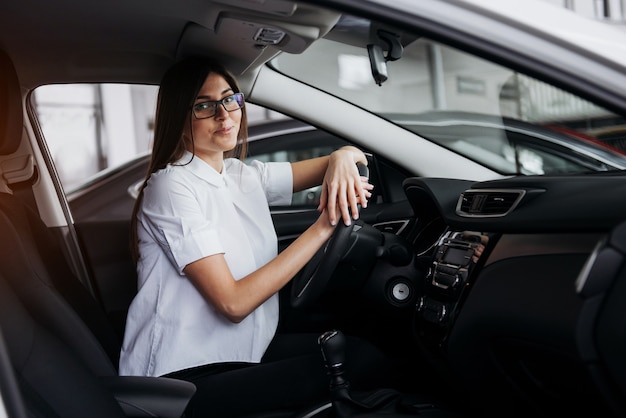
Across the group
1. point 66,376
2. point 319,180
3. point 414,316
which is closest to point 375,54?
point 319,180

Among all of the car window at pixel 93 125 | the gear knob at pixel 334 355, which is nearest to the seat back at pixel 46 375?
the gear knob at pixel 334 355

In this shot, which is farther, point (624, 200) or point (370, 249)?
point (370, 249)

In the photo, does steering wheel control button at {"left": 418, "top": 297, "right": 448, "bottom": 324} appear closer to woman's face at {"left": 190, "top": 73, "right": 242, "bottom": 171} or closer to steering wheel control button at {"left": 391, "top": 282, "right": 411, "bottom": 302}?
steering wheel control button at {"left": 391, "top": 282, "right": 411, "bottom": 302}

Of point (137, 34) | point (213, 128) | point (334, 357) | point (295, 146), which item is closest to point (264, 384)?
point (334, 357)

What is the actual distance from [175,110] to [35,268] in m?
0.56

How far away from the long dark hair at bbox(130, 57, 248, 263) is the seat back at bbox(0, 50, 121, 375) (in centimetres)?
24

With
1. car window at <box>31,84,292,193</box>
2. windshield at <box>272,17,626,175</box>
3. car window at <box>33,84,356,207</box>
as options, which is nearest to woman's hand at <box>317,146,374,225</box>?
windshield at <box>272,17,626,175</box>

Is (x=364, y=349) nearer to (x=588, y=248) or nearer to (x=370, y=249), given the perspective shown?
(x=370, y=249)

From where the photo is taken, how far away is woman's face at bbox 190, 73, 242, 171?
1.99 metres

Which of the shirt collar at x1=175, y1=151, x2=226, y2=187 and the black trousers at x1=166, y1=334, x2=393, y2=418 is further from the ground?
the shirt collar at x1=175, y1=151, x2=226, y2=187

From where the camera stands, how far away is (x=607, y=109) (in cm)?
107

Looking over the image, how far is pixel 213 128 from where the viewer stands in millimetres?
1993

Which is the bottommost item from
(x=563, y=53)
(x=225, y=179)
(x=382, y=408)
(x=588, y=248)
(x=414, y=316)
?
(x=382, y=408)

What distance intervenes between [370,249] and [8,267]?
97 cm
